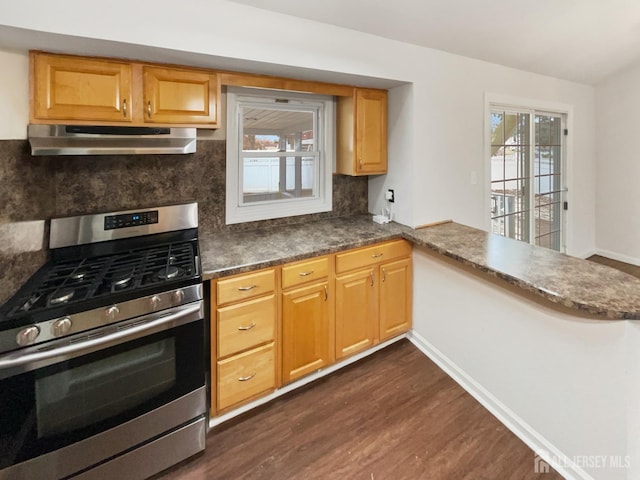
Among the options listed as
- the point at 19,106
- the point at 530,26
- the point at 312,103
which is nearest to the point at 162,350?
the point at 19,106

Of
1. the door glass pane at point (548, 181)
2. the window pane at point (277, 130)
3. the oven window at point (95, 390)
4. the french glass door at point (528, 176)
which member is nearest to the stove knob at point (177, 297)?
the oven window at point (95, 390)

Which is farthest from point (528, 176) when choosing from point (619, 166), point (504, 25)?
point (504, 25)

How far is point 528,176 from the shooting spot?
12.1ft

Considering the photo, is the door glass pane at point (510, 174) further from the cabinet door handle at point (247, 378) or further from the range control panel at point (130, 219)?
the range control panel at point (130, 219)

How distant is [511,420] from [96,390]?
2.16 m

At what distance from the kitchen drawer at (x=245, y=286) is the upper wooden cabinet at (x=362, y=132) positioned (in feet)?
4.04

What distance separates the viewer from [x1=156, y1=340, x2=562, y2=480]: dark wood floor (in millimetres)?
1621

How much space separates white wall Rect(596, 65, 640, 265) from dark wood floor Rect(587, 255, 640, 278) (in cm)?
8

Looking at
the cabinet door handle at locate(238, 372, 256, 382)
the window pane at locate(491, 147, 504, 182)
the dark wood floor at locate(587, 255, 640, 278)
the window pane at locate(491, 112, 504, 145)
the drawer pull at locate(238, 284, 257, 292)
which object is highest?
the window pane at locate(491, 112, 504, 145)

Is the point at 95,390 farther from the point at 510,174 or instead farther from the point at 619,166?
the point at 619,166

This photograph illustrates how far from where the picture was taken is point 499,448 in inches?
68.1

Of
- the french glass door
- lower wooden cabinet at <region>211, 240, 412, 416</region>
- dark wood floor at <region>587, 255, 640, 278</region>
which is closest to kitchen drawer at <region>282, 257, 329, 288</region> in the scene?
lower wooden cabinet at <region>211, 240, 412, 416</region>

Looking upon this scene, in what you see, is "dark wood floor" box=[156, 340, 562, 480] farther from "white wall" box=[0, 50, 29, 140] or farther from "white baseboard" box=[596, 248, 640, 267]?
"white baseboard" box=[596, 248, 640, 267]

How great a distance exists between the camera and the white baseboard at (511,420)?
5.22ft
